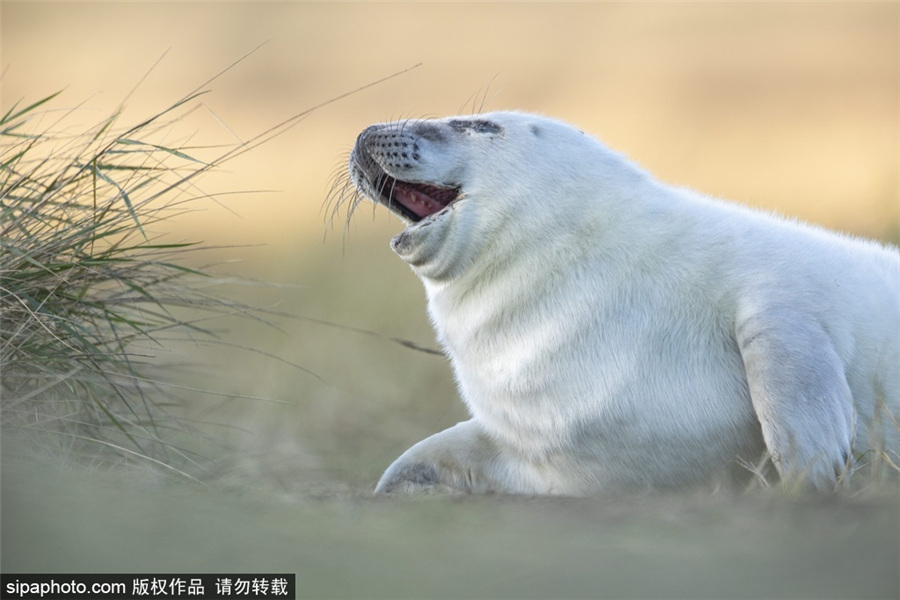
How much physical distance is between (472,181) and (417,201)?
0.93 feet

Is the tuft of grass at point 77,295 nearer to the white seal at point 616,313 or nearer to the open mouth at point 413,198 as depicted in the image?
the open mouth at point 413,198

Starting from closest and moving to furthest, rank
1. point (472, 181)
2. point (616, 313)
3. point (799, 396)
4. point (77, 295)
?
1. point (799, 396)
2. point (616, 313)
3. point (472, 181)
4. point (77, 295)

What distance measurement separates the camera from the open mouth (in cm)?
428

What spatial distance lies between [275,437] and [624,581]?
13.1 ft

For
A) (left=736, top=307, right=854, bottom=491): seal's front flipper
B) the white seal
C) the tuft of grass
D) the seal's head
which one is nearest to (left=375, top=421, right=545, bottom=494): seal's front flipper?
the white seal

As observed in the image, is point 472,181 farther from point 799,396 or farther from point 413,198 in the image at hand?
point 799,396

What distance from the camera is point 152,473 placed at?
4047mm

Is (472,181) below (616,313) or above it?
above

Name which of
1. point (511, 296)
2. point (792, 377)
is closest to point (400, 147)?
point (511, 296)

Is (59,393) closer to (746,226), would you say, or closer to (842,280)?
(746,226)

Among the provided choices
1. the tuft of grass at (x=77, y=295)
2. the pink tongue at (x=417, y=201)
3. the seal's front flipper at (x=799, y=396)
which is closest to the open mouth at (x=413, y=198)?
the pink tongue at (x=417, y=201)

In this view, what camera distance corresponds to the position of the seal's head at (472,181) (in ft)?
13.3

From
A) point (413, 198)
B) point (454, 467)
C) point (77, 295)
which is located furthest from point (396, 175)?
point (77, 295)

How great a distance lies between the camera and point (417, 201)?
170 inches
